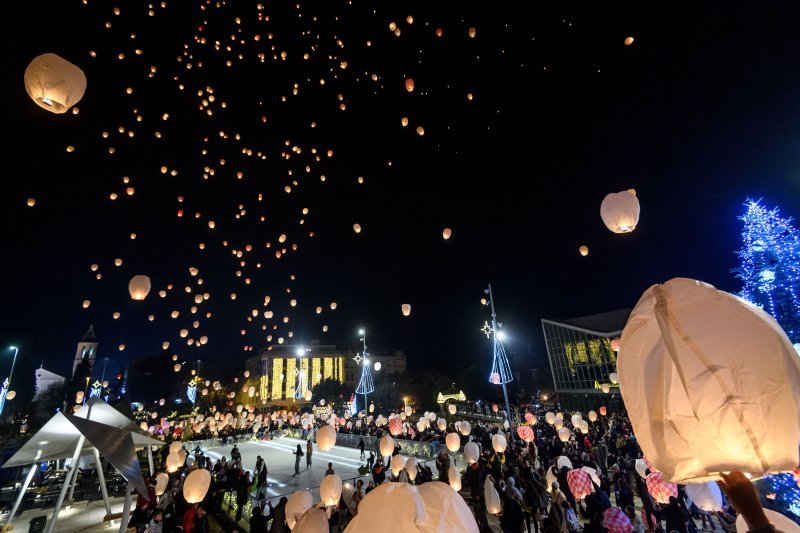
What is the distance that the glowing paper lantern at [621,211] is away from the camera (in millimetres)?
6078

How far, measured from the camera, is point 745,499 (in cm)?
122

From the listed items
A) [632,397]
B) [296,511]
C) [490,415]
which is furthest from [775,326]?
[490,415]

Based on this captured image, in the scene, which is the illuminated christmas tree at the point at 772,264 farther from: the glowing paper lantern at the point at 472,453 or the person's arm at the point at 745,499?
the person's arm at the point at 745,499

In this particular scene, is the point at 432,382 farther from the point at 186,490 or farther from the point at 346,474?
the point at 186,490

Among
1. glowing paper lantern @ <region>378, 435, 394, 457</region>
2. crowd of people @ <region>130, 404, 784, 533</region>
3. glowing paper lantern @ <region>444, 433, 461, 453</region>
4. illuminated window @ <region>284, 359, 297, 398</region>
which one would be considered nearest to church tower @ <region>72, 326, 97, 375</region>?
illuminated window @ <region>284, 359, 297, 398</region>

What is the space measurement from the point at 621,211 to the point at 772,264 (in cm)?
695

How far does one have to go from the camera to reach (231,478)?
10094 mm

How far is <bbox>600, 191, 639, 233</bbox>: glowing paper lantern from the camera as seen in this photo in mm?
6078

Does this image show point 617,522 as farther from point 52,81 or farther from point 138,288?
point 138,288

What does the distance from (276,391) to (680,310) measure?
6953 centimetres

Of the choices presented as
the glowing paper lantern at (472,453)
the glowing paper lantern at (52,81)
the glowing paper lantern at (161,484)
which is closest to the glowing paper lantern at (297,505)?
the glowing paper lantern at (472,453)

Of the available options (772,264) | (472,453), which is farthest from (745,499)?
(772,264)

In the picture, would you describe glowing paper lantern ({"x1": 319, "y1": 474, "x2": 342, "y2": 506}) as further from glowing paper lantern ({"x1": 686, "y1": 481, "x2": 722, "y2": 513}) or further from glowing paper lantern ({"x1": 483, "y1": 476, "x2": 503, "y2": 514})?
glowing paper lantern ({"x1": 686, "y1": 481, "x2": 722, "y2": 513})

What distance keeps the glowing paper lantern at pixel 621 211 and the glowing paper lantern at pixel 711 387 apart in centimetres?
543
